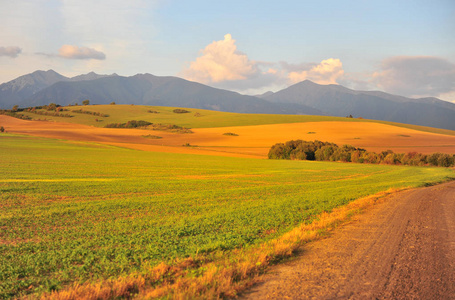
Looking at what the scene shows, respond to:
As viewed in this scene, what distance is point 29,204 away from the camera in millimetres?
18250

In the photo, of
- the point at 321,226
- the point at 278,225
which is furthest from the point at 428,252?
the point at 278,225

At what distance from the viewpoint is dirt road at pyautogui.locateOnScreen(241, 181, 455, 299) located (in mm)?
7496

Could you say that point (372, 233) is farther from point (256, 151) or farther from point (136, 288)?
point (256, 151)

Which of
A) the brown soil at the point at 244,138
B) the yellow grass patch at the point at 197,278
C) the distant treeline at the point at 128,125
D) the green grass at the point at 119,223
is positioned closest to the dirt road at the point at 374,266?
the yellow grass patch at the point at 197,278

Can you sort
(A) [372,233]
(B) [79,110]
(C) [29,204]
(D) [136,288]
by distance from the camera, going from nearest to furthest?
1. (D) [136,288]
2. (A) [372,233]
3. (C) [29,204]
4. (B) [79,110]

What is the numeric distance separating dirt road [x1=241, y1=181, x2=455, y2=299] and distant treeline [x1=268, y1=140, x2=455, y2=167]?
55341 mm

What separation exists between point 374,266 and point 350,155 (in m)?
63.1

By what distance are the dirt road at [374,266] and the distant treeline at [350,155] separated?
55341mm

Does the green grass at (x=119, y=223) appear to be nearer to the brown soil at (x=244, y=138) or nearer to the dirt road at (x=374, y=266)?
the dirt road at (x=374, y=266)

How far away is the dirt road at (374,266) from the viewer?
7.50m

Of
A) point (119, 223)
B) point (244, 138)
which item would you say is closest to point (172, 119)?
point (244, 138)

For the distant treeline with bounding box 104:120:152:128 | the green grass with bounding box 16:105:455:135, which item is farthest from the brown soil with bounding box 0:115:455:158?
the green grass with bounding box 16:105:455:135

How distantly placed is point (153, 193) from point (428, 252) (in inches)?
687

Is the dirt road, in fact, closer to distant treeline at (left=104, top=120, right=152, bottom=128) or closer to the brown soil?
the brown soil
